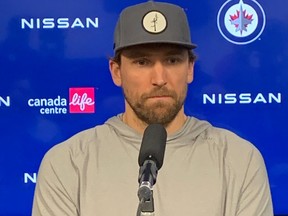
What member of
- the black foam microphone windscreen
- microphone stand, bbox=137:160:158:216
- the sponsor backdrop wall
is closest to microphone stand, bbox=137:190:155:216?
microphone stand, bbox=137:160:158:216

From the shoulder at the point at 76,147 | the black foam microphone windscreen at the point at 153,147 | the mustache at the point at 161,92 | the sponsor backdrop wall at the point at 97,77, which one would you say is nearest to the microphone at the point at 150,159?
the black foam microphone windscreen at the point at 153,147

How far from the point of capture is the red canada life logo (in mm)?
2246

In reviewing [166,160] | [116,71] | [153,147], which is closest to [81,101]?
[116,71]

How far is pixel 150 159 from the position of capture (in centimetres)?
108

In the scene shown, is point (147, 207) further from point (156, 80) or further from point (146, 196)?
point (156, 80)

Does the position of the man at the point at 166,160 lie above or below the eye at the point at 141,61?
below

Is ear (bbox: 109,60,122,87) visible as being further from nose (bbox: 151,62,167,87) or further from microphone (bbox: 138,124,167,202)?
microphone (bbox: 138,124,167,202)

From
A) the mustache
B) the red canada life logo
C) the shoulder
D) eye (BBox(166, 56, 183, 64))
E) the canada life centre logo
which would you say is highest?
the canada life centre logo

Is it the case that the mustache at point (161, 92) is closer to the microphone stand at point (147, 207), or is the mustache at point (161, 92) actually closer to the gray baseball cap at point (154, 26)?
the gray baseball cap at point (154, 26)

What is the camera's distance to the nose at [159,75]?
1.50 m

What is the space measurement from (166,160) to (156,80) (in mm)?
219

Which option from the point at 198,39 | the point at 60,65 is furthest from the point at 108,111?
the point at 198,39

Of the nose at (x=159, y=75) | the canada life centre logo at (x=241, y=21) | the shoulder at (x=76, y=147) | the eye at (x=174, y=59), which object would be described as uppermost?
the canada life centre logo at (x=241, y=21)

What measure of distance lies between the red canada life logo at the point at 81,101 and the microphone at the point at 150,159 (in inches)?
41.1
